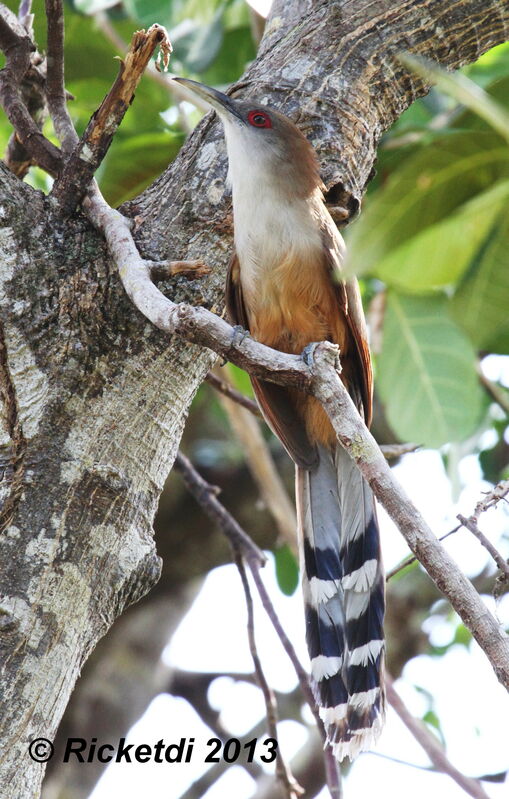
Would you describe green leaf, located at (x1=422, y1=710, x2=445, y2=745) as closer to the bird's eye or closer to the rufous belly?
the rufous belly

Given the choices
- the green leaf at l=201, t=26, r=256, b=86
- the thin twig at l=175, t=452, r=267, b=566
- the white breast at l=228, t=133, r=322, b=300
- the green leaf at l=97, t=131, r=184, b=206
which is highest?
the green leaf at l=201, t=26, r=256, b=86

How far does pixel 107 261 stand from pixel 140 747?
61.1 inches

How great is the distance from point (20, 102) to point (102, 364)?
0.83 metres

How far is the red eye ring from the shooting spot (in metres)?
2.35

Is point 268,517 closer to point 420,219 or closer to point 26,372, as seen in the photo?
point 26,372

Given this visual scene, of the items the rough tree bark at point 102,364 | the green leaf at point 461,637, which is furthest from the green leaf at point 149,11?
the green leaf at point 461,637

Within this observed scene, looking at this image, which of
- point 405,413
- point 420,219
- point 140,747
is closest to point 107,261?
Answer: point 405,413

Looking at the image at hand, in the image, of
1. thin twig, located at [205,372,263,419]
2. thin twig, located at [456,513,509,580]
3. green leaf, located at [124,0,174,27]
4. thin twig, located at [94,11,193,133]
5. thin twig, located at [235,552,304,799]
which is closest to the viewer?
thin twig, located at [456,513,509,580]

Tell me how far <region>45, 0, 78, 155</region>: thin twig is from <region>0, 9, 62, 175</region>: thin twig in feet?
0.18

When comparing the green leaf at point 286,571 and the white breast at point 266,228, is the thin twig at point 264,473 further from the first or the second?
the white breast at point 266,228

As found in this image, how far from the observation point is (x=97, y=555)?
1698 millimetres

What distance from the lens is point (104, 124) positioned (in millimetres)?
1887

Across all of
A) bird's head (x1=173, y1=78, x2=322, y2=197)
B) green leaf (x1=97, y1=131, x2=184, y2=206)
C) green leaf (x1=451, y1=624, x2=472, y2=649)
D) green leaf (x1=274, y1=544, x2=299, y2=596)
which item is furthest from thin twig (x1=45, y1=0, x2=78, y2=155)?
green leaf (x1=451, y1=624, x2=472, y2=649)

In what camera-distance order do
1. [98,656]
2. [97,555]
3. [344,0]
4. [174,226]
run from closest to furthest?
[97,555], [174,226], [344,0], [98,656]
